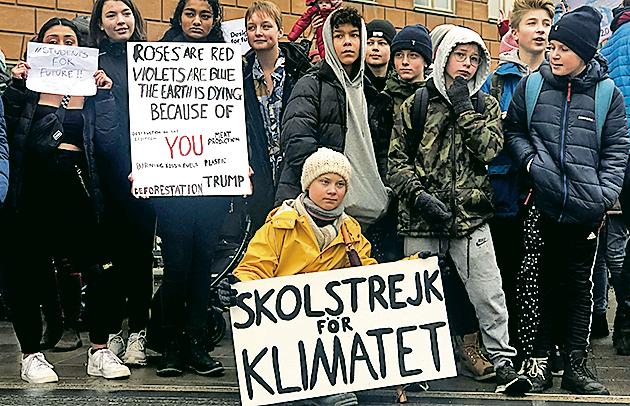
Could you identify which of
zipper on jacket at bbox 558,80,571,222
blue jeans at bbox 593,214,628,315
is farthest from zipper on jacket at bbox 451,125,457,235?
blue jeans at bbox 593,214,628,315

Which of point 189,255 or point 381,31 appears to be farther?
point 381,31

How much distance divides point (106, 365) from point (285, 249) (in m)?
1.40

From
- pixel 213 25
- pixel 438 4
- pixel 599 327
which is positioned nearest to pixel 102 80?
pixel 213 25

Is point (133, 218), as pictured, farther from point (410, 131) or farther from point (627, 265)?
point (627, 265)

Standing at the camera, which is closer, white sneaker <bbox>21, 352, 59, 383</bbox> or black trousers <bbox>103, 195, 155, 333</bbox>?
white sneaker <bbox>21, 352, 59, 383</bbox>

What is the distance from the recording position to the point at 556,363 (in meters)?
6.02

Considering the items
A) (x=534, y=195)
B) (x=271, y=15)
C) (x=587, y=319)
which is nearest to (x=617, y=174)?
(x=534, y=195)

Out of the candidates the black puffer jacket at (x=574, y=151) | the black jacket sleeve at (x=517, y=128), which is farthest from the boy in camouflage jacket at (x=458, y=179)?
the black puffer jacket at (x=574, y=151)

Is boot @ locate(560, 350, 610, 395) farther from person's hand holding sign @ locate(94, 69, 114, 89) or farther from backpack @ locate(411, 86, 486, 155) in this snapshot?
person's hand holding sign @ locate(94, 69, 114, 89)

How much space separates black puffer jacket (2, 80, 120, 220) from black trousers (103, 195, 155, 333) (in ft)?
0.44

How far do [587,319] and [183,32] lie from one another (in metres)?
2.83

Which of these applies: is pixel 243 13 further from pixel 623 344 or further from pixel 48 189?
pixel 623 344

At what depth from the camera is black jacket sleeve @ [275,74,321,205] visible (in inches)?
218

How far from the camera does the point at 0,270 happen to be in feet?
18.8
